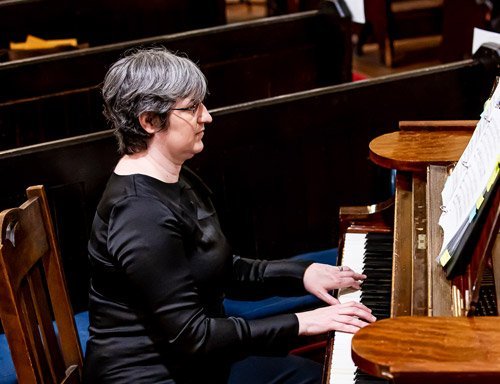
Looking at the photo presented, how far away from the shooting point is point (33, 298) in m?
2.03

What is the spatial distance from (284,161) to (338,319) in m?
1.28

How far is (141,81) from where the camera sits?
1863 millimetres

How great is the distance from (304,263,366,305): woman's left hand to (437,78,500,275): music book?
317 millimetres

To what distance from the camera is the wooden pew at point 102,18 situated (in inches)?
198

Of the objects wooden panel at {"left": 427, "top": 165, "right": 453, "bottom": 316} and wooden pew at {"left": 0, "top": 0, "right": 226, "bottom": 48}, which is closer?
wooden panel at {"left": 427, "top": 165, "right": 453, "bottom": 316}

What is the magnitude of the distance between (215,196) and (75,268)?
0.59 metres

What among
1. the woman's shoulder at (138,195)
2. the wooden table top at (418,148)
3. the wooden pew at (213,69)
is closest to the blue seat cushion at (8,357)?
the woman's shoulder at (138,195)

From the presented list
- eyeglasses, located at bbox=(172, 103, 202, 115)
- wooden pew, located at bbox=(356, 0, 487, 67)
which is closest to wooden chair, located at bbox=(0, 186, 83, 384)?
eyeglasses, located at bbox=(172, 103, 202, 115)

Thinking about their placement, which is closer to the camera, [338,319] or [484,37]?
[338,319]

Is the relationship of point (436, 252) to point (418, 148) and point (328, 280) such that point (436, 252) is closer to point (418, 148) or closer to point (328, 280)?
point (328, 280)

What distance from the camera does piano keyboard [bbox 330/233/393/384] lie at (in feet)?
5.78

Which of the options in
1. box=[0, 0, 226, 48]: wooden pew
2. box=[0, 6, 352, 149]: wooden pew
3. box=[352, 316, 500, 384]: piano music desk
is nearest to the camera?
box=[352, 316, 500, 384]: piano music desk

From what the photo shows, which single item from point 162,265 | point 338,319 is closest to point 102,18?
point 162,265

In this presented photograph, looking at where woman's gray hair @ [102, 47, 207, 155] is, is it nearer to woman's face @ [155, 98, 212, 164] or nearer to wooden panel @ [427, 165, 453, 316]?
woman's face @ [155, 98, 212, 164]
